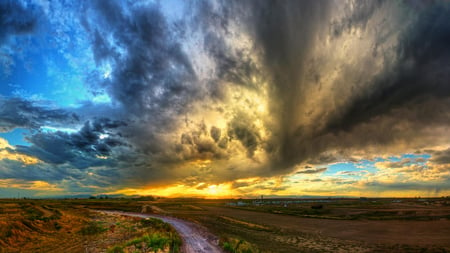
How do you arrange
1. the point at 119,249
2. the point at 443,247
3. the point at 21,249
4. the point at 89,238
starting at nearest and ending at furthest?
the point at 119,249 < the point at 21,249 < the point at 89,238 < the point at 443,247

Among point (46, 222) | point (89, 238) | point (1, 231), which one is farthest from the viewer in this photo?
point (46, 222)

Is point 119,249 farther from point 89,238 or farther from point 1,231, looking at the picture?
point 1,231

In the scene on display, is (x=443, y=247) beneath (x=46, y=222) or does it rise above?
beneath

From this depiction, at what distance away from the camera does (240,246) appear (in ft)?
80.3

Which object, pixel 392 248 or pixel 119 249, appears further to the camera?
pixel 392 248

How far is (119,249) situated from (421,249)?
38.0 m

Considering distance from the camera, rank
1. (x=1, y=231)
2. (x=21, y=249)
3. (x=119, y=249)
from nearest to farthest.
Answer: (x=119, y=249)
(x=21, y=249)
(x=1, y=231)

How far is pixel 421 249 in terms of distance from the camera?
103 ft

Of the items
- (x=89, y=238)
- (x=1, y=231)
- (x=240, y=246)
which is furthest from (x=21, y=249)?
(x=240, y=246)

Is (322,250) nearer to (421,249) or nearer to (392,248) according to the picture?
(392,248)

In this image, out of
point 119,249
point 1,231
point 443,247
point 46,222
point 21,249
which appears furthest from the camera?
point 46,222

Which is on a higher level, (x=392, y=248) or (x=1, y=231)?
(x=1, y=231)

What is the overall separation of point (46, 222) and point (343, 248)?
1737 inches

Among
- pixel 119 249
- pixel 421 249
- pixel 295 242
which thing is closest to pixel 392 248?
pixel 421 249
